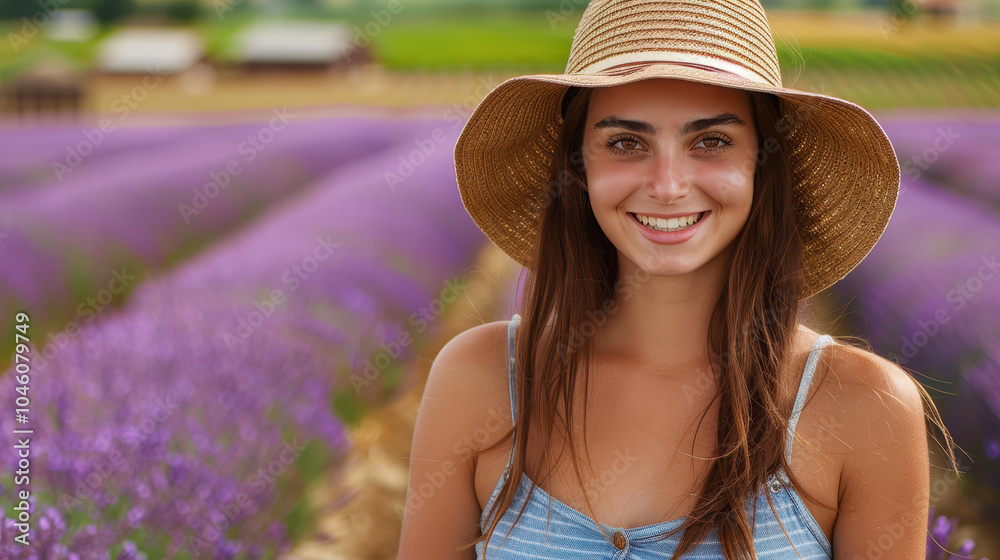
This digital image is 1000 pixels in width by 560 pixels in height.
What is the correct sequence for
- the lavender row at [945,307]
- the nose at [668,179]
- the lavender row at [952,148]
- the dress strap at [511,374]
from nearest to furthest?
1. the nose at [668,179]
2. the dress strap at [511,374]
3. the lavender row at [945,307]
4. the lavender row at [952,148]

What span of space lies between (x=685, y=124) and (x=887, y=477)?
0.67 metres

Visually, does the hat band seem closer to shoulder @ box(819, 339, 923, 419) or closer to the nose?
the nose

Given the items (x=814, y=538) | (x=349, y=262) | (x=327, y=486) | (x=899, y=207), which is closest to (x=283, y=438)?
(x=327, y=486)

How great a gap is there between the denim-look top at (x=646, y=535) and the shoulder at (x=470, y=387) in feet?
0.59

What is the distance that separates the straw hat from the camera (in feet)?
4.33

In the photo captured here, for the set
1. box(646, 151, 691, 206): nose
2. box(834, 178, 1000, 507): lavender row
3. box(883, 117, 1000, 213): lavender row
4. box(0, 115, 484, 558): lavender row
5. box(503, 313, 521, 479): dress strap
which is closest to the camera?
box(646, 151, 691, 206): nose

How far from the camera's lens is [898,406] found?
1.34 m

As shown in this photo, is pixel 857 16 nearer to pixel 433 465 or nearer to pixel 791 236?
pixel 791 236

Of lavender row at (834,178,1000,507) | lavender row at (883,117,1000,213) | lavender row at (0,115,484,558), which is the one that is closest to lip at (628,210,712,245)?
lavender row at (834,178,1000,507)

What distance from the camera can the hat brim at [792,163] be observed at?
133 cm

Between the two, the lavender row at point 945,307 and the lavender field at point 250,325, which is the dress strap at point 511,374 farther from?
the lavender row at point 945,307

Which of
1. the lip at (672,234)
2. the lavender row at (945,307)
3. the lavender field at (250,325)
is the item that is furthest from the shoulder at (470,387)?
the lavender row at (945,307)

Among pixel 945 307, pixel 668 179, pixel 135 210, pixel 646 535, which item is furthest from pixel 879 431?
pixel 135 210

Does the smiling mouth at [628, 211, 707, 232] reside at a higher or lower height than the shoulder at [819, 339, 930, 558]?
higher
